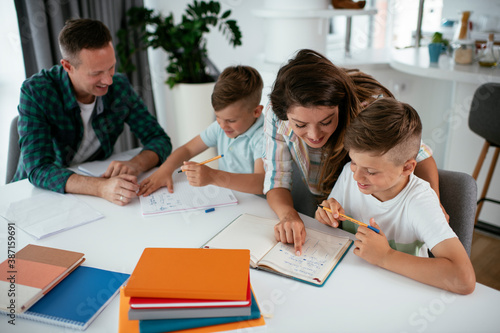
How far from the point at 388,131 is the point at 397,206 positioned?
20cm

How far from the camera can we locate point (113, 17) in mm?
2844

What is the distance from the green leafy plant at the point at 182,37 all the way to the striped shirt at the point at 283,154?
5.04ft

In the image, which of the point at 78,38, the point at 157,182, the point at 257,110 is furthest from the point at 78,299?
the point at 78,38

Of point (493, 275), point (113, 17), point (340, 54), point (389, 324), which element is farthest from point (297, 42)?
point (389, 324)

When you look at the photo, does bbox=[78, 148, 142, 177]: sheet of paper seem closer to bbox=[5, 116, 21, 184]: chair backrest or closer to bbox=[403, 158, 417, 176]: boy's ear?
bbox=[5, 116, 21, 184]: chair backrest

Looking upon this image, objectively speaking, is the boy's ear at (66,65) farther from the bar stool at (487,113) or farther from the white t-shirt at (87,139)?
the bar stool at (487,113)

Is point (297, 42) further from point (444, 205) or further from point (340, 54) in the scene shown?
point (444, 205)

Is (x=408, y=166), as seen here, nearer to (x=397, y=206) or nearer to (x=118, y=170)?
(x=397, y=206)

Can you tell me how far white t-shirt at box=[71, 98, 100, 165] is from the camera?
5.67 feet

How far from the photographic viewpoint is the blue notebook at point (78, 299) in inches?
32.7

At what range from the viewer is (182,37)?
107 inches

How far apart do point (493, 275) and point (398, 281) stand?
1470mm

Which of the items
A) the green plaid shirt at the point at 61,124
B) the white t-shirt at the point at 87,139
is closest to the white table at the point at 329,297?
the green plaid shirt at the point at 61,124

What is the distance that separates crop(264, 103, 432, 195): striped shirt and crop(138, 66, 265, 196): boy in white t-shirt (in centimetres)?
9
